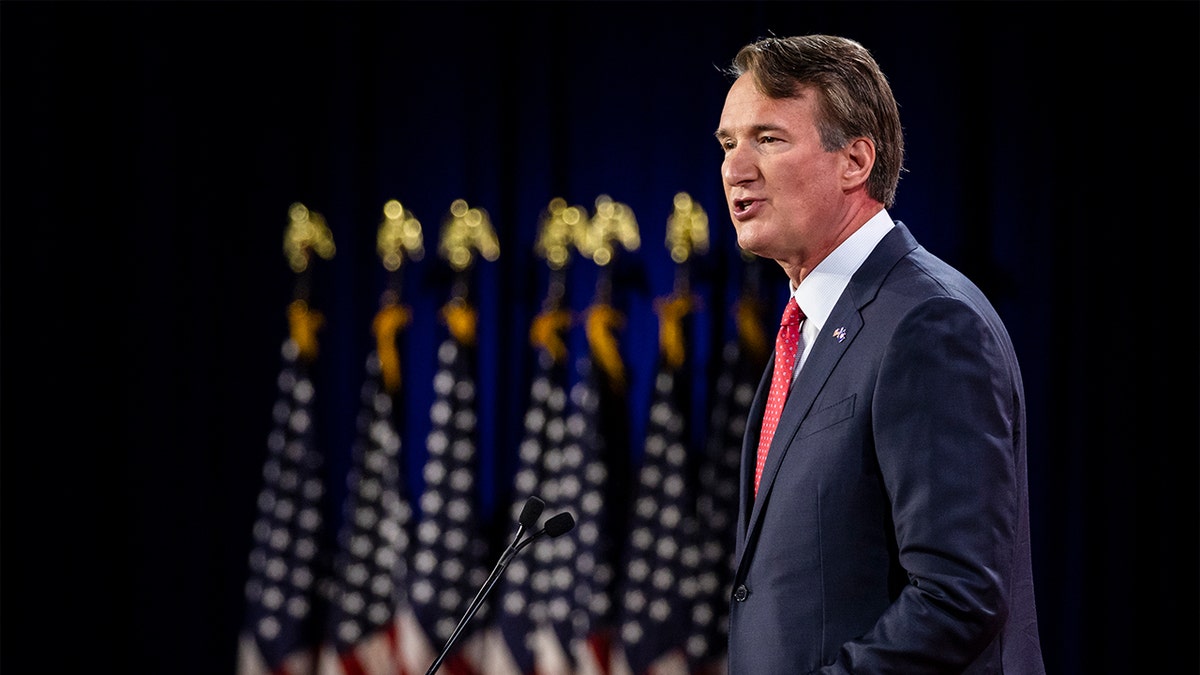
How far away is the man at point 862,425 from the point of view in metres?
1.26

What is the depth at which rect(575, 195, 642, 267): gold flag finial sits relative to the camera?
4414mm

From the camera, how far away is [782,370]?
1.62 m

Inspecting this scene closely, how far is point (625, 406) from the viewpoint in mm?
4344

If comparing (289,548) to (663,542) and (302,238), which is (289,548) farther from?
(663,542)

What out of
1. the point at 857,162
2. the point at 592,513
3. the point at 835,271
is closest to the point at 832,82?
the point at 857,162

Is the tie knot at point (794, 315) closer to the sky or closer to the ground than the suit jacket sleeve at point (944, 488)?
closer to the sky

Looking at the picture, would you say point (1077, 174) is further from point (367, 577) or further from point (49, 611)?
point (49, 611)

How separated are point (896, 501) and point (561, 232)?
327 cm

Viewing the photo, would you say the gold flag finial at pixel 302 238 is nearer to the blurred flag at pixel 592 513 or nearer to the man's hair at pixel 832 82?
the blurred flag at pixel 592 513

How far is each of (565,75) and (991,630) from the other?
379 centimetres

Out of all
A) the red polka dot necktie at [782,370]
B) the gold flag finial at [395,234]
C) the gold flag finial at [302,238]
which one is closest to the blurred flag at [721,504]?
the gold flag finial at [395,234]

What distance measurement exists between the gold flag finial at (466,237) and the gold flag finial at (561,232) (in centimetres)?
23

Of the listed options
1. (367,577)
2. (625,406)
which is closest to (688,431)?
(625,406)

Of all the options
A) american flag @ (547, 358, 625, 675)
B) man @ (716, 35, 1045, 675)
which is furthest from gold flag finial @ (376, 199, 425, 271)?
man @ (716, 35, 1045, 675)
